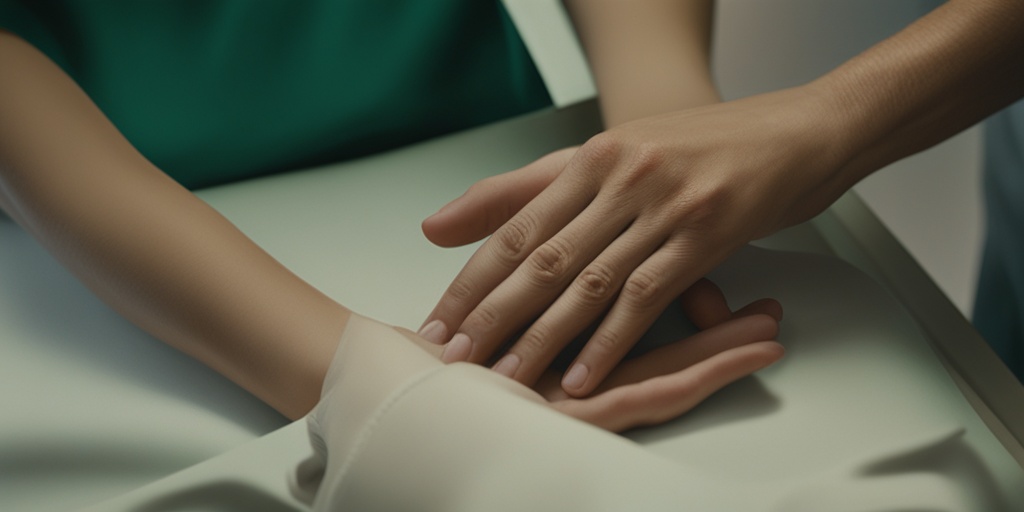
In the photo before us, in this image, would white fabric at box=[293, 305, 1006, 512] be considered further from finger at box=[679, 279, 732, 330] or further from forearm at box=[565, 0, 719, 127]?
Result: forearm at box=[565, 0, 719, 127]

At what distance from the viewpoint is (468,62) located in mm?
944

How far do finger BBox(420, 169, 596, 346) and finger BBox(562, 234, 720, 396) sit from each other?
0.21 feet

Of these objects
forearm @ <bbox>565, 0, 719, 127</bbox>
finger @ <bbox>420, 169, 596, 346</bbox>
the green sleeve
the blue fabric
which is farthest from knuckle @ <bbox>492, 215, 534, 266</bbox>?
the blue fabric

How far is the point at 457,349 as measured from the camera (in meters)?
0.62

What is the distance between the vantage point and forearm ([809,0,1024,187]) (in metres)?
0.70

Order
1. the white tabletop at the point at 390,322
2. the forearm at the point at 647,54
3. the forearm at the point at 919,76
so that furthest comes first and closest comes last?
1. the forearm at the point at 647,54
2. the forearm at the point at 919,76
3. the white tabletop at the point at 390,322

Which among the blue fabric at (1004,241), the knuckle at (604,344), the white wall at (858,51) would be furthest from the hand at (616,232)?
the white wall at (858,51)

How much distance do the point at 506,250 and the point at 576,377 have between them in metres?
0.10

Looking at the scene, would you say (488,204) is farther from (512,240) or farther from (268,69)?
(268,69)

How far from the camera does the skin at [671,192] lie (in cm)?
63

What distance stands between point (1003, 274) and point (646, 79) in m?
0.51

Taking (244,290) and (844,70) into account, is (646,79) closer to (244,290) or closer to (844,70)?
(844,70)

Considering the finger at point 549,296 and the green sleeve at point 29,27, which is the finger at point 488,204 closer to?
the finger at point 549,296

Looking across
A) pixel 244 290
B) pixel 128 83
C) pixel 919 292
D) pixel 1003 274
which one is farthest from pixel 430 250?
pixel 1003 274
